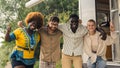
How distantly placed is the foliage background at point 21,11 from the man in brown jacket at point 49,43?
12.9 metres

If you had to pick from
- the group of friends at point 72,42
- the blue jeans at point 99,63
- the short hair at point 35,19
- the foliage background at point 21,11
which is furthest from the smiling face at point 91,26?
the foliage background at point 21,11

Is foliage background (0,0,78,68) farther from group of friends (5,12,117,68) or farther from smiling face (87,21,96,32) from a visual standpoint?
smiling face (87,21,96,32)

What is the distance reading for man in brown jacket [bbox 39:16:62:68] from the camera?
19.9ft

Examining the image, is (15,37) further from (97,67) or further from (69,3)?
(69,3)

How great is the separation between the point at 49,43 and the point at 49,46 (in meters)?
0.06

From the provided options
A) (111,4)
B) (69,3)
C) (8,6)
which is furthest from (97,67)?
(8,6)

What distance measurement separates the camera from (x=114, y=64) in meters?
9.28

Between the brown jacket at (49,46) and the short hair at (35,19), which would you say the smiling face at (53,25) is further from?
the short hair at (35,19)

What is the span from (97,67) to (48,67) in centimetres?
92

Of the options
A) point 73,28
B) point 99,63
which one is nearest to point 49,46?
point 73,28

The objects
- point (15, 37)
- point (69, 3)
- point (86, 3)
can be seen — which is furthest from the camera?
point (69, 3)

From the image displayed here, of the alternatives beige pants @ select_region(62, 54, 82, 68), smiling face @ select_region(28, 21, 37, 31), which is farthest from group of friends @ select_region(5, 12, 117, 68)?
smiling face @ select_region(28, 21, 37, 31)

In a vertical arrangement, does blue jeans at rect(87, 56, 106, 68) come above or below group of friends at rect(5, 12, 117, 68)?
Result: below

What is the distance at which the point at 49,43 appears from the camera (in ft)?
20.1
